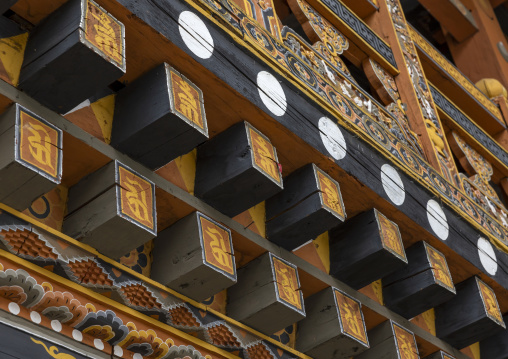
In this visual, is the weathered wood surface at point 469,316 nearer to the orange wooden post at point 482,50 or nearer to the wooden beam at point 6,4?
the wooden beam at point 6,4

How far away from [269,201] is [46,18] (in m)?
0.99

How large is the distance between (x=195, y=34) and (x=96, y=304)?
0.80 metres

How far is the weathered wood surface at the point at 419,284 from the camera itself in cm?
338

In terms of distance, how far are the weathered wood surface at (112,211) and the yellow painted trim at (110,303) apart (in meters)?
0.11

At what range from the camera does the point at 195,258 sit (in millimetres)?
2582

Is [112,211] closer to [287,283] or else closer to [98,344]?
[98,344]

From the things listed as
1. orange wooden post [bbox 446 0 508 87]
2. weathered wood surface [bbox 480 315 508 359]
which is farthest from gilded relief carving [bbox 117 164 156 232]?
orange wooden post [bbox 446 0 508 87]

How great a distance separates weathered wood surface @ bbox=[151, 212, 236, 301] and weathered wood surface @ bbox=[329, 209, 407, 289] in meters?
0.61

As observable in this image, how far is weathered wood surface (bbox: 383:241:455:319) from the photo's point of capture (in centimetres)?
338

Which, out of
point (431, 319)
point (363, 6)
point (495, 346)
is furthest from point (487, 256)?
point (363, 6)

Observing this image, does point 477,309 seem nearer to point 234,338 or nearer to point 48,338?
point 234,338

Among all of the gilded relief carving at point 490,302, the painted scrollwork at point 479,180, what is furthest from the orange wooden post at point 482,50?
the gilded relief carving at point 490,302

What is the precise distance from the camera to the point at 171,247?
2668 millimetres

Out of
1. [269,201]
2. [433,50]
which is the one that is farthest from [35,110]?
[433,50]
